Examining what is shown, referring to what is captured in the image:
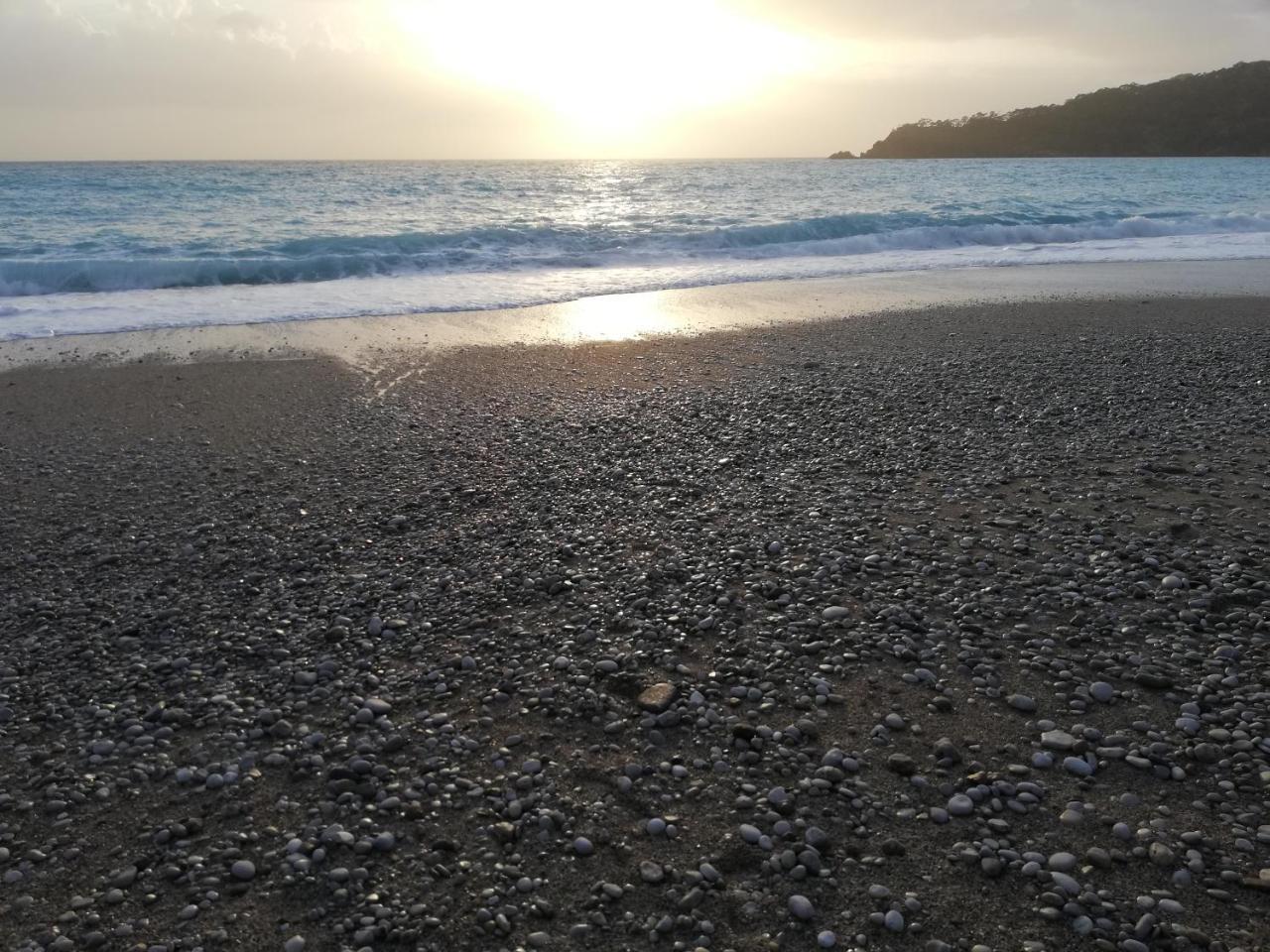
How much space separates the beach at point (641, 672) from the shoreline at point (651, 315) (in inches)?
102

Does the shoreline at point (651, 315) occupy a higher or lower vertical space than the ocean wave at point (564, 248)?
lower

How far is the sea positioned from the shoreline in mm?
848

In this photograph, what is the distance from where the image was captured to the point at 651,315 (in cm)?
1277

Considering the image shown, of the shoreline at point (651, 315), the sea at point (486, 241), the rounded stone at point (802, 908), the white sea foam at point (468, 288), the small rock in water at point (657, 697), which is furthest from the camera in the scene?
the sea at point (486, 241)

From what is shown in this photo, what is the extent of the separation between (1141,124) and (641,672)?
117405 millimetres

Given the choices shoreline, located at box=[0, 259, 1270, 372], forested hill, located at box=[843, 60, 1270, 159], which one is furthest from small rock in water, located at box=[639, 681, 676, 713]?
forested hill, located at box=[843, 60, 1270, 159]

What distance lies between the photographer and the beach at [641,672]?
9.02 feet

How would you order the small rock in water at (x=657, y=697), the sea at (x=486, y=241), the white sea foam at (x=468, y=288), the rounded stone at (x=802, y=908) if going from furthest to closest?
A: the sea at (x=486, y=241) → the white sea foam at (x=468, y=288) → the small rock in water at (x=657, y=697) → the rounded stone at (x=802, y=908)

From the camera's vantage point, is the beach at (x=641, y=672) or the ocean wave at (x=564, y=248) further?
the ocean wave at (x=564, y=248)

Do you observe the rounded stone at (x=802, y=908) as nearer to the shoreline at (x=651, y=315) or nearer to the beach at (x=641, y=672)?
the beach at (x=641, y=672)

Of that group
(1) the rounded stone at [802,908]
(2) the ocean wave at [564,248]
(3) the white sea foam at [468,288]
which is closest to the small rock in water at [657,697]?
(1) the rounded stone at [802,908]

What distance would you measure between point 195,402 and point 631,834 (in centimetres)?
681

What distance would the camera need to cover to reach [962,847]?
9.48 ft

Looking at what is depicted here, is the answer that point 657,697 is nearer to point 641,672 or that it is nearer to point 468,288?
point 641,672
